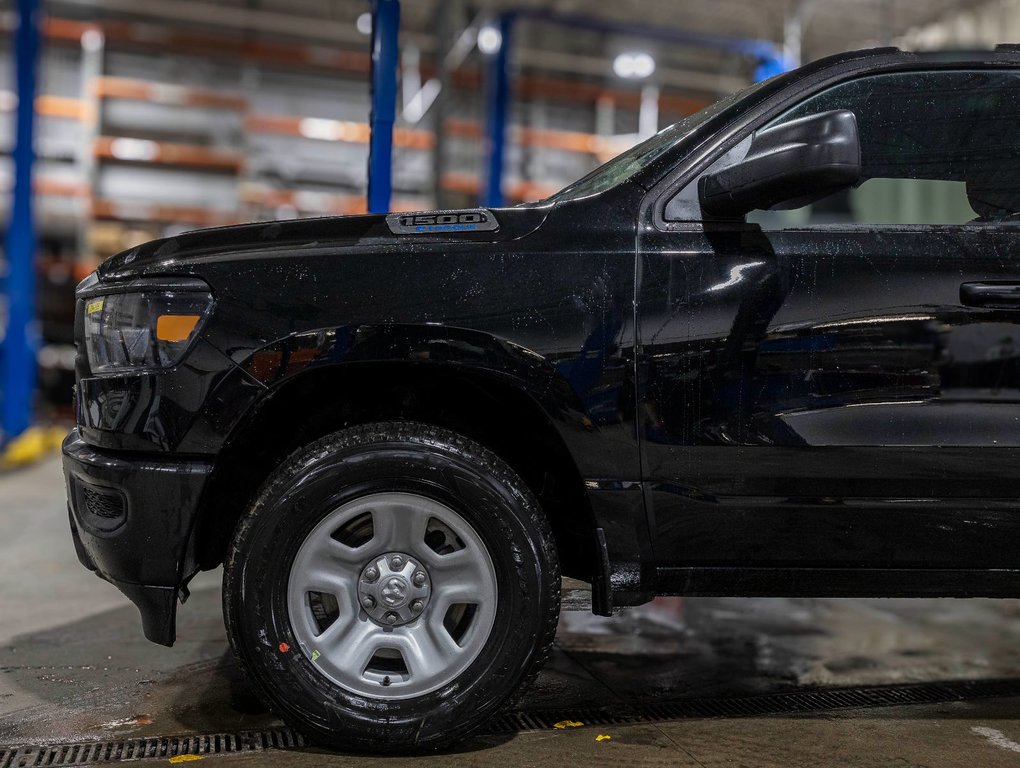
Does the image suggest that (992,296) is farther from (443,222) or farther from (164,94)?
(164,94)

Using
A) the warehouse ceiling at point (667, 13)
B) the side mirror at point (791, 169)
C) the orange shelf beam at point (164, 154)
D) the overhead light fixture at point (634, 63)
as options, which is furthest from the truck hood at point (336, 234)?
the orange shelf beam at point (164, 154)

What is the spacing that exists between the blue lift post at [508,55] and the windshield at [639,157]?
7403 millimetres

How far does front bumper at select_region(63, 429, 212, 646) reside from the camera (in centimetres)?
218

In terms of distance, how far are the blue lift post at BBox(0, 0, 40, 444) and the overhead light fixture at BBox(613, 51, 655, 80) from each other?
958cm

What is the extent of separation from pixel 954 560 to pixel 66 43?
688 inches

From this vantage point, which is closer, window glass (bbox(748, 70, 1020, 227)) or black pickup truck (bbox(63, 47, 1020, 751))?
black pickup truck (bbox(63, 47, 1020, 751))

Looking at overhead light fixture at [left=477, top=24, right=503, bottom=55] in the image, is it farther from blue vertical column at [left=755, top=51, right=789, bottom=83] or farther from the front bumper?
the front bumper

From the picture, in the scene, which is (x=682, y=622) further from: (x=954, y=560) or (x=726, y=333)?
(x=726, y=333)

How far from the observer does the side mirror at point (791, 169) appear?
212 cm

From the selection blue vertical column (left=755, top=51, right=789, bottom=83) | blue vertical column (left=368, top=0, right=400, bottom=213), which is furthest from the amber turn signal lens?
blue vertical column (left=755, top=51, right=789, bottom=83)

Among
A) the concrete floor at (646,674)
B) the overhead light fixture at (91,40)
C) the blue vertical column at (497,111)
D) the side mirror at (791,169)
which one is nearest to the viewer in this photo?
the side mirror at (791,169)

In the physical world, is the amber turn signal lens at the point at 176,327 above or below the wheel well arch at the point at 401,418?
above

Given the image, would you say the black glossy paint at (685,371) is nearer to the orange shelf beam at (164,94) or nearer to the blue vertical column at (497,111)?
the blue vertical column at (497,111)

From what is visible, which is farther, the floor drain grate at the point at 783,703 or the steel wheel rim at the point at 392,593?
the floor drain grate at the point at 783,703
